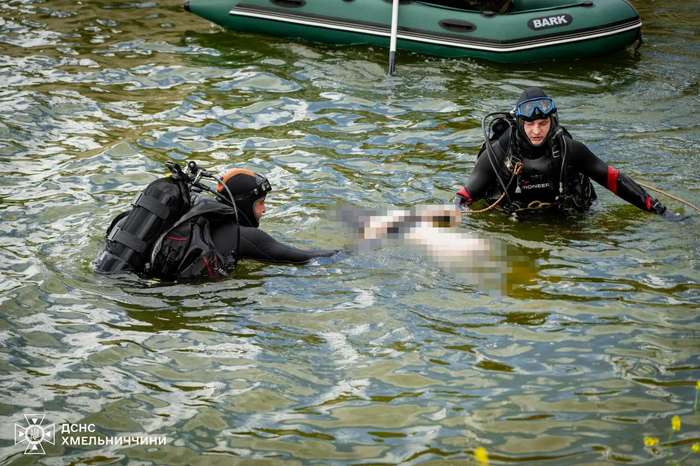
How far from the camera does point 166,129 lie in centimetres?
1004

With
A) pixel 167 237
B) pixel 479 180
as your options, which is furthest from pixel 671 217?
pixel 167 237

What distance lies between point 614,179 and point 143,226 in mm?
3768

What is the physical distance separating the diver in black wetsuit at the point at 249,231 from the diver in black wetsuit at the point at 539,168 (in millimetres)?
1724

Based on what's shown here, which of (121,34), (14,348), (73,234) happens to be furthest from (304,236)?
(121,34)

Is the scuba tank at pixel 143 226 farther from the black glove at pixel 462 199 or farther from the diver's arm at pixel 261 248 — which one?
the black glove at pixel 462 199

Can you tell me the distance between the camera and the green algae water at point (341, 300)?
15.5ft

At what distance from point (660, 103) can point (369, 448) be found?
7380 millimetres

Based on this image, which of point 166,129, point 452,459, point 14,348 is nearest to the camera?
point 452,459

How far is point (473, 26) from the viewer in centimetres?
1198

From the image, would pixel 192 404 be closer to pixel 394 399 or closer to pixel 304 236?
pixel 394 399
